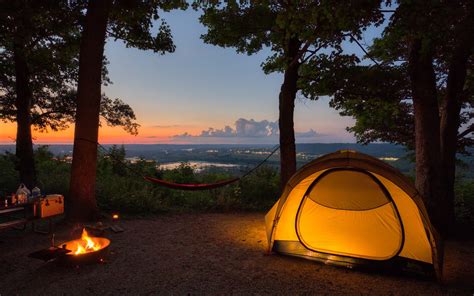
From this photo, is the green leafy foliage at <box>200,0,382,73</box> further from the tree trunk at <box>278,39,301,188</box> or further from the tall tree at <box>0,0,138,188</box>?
the tall tree at <box>0,0,138,188</box>

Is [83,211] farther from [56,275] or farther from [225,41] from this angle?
[225,41]

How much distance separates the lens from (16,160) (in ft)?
34.7

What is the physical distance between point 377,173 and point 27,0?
8354 mm

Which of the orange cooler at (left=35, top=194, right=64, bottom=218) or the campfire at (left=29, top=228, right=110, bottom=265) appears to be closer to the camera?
the campfire at (left=29, top=228, right=110, bottom=265)

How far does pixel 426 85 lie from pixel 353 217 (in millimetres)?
3776

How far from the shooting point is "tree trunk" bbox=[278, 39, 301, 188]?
29.0 feet

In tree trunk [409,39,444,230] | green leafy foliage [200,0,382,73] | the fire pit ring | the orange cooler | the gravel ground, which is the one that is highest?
green leafy foliage [200,0,382,73]

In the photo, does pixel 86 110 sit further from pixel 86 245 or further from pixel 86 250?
pixel 86 250

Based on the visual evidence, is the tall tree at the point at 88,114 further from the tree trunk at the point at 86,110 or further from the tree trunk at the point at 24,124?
the tree trunk at the point at 24,124

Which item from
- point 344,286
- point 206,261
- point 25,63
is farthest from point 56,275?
point 25,63

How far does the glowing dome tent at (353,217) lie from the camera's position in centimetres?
491

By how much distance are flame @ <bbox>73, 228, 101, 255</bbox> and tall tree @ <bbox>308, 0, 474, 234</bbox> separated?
6.58 meters

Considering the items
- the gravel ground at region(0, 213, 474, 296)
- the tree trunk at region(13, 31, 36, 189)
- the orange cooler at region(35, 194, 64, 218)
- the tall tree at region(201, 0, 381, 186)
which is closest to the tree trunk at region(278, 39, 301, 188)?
the tall tree at region(201, 0, 381, 186)

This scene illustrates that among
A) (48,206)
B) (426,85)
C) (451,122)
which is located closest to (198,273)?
(48,206)
